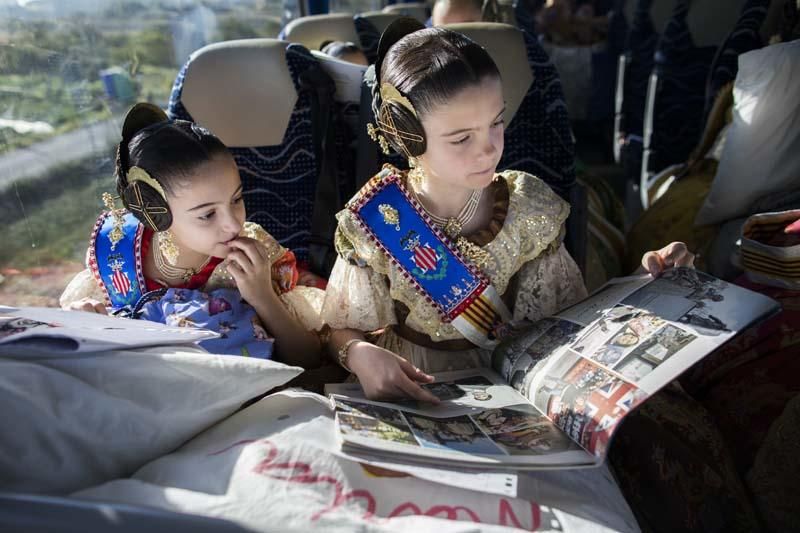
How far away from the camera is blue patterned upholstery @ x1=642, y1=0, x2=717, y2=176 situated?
3104mm

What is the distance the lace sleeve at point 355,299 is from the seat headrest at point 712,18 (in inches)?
112

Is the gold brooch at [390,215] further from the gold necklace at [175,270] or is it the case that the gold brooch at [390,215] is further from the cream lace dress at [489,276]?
the gold necklace at [175,270]

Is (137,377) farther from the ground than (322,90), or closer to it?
closer to it

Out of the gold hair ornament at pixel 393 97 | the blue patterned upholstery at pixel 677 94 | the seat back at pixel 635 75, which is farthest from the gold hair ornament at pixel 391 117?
the seat back at pixel 635 75

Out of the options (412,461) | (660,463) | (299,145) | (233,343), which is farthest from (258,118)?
(660,463)

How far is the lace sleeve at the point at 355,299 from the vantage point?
4.23ft

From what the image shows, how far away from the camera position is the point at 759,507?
3.56ft

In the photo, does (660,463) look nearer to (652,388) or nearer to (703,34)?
(652,388)

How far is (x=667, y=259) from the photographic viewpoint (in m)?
1.16

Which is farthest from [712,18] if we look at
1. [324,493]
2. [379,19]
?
[324,493]

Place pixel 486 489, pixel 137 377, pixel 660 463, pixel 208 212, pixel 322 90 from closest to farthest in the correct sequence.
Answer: pixel 486 489
pixel 137 377
pixel 660 463
pixel 208 212
pixel 322 90

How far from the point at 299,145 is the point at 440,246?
0.70 metres

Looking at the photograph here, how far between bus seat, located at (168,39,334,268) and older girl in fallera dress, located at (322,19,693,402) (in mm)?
505

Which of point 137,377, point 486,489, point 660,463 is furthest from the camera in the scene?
point 660,463
